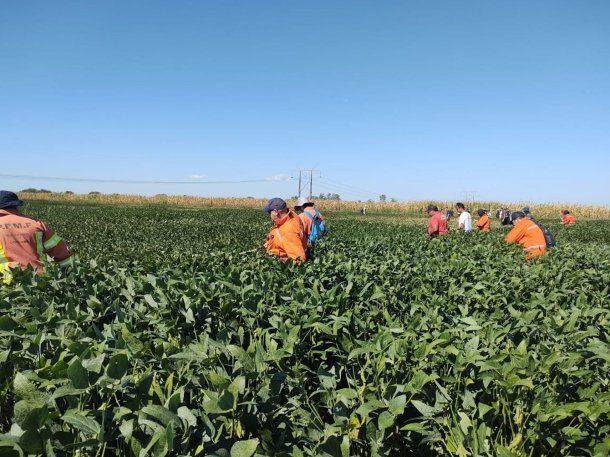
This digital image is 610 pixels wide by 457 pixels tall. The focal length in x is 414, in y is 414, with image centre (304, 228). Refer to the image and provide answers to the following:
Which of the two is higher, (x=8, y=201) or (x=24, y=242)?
(x=8, y=201)

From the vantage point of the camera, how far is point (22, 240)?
5.03 meters

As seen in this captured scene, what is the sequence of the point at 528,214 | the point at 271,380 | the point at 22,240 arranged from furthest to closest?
1. the point at 528,214
2. the point at 22,240
3. the point at 271,380

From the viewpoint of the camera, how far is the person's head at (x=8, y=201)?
5.09 m

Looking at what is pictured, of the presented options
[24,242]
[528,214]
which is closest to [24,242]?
[24,242]

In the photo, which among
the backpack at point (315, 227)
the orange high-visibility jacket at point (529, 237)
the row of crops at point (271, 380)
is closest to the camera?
the row of crops at point (271, 380)

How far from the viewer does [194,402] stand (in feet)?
6.28

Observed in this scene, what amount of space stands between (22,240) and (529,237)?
8.94m

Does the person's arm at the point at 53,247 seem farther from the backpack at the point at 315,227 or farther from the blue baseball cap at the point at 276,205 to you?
the backpack at the point at 315,227

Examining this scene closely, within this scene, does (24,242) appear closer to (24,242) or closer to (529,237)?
(24,242)

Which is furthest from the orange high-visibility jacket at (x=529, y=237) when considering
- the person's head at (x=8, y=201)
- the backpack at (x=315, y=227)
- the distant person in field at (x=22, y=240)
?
the person's head at (x=8, y=201)

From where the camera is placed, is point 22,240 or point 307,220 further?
point 307,220

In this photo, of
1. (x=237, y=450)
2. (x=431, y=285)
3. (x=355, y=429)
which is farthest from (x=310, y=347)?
(x=431, y=285)

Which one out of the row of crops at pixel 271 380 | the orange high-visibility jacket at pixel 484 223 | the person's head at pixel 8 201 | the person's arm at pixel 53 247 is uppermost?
the person's head at pixel 8 201

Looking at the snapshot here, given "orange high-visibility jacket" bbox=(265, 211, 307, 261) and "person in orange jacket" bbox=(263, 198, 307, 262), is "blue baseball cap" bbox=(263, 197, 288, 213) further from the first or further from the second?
"orange high-visibility jacket" bbox=(265, 211, 307, 261)
